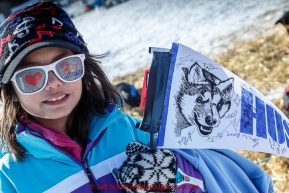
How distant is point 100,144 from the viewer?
1852 mm

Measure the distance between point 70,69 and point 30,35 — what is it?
9.2 inches

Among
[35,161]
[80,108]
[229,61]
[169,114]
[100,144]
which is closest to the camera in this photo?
[169,114]

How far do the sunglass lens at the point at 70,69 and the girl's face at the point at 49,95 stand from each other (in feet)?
0.09

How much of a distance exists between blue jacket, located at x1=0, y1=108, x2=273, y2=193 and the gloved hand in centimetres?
11

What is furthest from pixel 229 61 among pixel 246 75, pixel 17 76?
pixel 17 76

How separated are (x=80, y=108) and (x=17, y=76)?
1.54 feet

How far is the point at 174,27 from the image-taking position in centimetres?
811

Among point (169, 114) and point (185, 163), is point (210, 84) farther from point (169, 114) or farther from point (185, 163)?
point (185, 163)

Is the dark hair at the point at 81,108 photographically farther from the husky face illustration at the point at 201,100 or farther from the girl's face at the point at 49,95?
the husky face illustration at the point at 201,100

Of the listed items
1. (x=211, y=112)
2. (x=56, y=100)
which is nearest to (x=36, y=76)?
(x=56, y=100)

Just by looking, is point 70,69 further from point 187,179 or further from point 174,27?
point 174,27

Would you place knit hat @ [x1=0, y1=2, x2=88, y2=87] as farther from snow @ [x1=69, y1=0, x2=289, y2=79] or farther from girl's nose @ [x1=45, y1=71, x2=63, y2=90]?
snow @ [x1=69, y1=0, x2=289, y2=79]

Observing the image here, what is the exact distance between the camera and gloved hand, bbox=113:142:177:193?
152 centimetres

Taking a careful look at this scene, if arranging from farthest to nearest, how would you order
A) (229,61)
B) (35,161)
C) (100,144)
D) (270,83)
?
(229,61) → (270,83) → (100,144) → (35,161)
